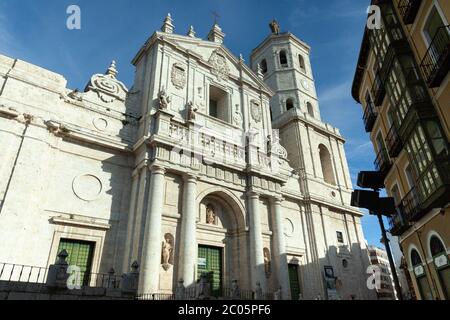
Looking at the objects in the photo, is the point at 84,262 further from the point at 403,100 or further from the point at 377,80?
the point at 377,80

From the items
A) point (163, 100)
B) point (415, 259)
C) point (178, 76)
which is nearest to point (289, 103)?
point (178, 76)

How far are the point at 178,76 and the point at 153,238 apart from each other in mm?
10116

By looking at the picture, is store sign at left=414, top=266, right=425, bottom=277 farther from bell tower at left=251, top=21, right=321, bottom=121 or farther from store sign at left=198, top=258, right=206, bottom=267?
bell tower at left=251, top=21, right=321, bottom=121

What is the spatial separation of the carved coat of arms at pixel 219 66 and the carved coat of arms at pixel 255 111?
2705 mm

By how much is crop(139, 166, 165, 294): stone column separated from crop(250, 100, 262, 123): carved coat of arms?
31.0 feet

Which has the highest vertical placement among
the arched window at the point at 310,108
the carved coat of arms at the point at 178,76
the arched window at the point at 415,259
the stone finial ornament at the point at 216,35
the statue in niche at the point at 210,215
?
the stone finial ornament at the point at 216,35

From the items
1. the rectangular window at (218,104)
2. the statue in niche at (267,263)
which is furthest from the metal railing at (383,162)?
the rectangular window at (218,104)

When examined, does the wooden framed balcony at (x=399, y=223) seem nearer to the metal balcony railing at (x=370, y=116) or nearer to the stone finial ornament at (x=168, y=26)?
the metal balcony railing at (x=370, y=116)

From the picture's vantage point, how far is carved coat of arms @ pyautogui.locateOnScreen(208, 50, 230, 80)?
21.5 m

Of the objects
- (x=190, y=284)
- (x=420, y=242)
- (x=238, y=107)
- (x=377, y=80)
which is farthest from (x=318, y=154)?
(x=190, y=284)

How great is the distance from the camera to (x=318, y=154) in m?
25.3

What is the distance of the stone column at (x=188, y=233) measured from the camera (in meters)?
13.5

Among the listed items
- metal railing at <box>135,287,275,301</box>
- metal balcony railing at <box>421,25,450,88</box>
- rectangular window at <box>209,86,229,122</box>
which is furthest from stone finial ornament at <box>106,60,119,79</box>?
metal balcony railing at <box>421,25,450,88</box>

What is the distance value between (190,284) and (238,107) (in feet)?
39.8
